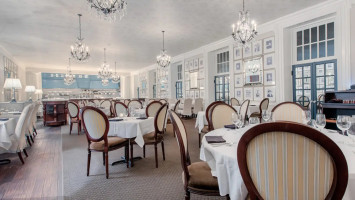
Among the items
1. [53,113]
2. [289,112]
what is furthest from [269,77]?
[53,113]

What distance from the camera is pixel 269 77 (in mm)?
6277

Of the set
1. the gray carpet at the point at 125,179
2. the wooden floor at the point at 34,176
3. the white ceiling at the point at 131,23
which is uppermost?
the white ceiling at the point at 131,23

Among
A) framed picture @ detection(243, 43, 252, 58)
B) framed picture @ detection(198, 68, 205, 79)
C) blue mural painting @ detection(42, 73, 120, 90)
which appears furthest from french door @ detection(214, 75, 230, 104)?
blue mural painting @ detection(42, 73, 120, 90)

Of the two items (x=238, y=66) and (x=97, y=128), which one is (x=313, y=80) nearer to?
(x=238, y=66)

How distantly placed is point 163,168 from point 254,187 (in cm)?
221

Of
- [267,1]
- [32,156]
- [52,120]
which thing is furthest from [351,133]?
[52,120]

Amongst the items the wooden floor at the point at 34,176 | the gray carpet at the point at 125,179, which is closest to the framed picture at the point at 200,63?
the gray carpet at the point at 125,179

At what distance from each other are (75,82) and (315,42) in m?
16.1

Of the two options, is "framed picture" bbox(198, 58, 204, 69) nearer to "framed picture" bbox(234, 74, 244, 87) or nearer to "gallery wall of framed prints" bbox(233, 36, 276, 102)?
"gallery wall of framed prints" bbox(233, 36, 276, 102)

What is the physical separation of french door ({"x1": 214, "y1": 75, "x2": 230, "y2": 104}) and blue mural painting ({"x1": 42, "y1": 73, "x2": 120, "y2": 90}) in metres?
11.7

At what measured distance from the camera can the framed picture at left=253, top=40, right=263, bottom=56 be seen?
647cm

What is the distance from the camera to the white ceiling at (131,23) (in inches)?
187

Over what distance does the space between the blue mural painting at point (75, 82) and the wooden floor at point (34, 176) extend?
12703 millimetres

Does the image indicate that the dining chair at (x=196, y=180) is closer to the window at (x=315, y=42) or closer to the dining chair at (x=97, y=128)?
the dining chair at (x=97, y=128)
